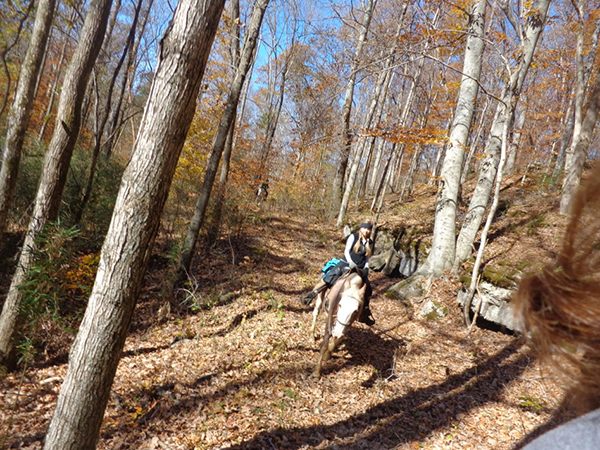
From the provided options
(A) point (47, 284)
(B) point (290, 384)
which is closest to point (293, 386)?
(B) point (290, 384)

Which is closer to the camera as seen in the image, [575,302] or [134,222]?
[575,302]

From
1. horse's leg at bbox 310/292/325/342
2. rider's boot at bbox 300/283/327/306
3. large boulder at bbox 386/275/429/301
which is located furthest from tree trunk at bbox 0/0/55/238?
large boulder at bbox 386/275/429/301

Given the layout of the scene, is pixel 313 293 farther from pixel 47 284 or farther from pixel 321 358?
pixel 47 284

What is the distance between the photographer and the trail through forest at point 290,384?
14.0 ft

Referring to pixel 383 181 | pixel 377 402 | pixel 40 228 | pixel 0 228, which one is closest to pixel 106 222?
pixel 0 228

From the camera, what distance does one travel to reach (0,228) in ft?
17.3

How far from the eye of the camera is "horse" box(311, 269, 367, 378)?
504 centimetres

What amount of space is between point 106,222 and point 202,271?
2.96 metres

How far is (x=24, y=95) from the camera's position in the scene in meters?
4.87

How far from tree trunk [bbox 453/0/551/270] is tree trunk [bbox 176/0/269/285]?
622 centimetres

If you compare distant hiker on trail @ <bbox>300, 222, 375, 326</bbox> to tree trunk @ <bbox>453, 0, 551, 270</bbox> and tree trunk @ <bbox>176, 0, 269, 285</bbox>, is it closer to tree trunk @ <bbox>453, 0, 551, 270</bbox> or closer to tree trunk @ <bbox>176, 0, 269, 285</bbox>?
tree trunk @ <bbox>176, 0, 269, 285</bbox>

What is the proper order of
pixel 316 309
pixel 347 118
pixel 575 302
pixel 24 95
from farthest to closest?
pixel 347 118, pixel 316 309, pixel 24 95, pixel 575 302

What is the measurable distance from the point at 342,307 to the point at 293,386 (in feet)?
5.56

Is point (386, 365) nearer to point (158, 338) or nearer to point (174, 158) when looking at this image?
point (158, 338)
